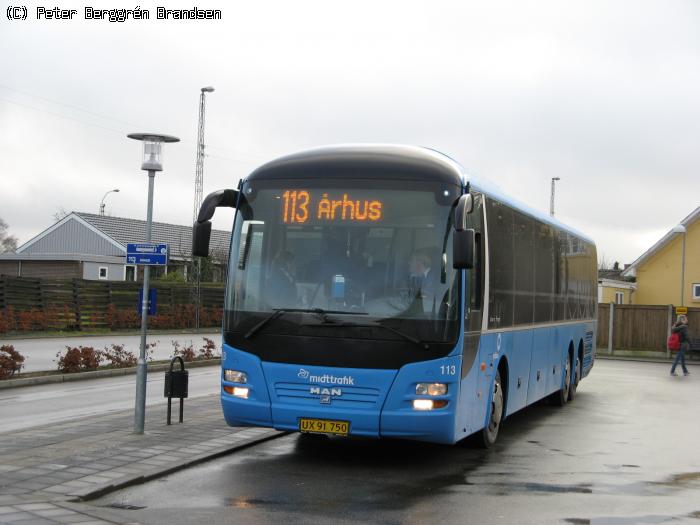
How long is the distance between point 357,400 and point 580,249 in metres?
11.2

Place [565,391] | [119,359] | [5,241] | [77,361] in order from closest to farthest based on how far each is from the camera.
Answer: [565,391]
[77,361]
[119,359]
[5,241]

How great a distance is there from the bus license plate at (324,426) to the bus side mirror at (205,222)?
2084 mm

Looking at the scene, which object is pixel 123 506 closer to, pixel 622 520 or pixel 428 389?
pixel 428 389

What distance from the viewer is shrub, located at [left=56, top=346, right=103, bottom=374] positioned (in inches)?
844

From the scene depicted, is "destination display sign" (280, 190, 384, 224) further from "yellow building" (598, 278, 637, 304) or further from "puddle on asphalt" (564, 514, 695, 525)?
"yellow building" (598, 278, 637, 304)

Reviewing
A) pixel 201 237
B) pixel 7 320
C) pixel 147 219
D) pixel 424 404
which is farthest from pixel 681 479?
pixel 7 320

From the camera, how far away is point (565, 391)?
18.3m

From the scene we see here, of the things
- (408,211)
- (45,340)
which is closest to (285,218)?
(408,211)

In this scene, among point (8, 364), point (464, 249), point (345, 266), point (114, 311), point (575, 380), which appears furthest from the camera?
point (114, 311)

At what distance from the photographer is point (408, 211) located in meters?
10.1

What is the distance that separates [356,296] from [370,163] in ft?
4.96

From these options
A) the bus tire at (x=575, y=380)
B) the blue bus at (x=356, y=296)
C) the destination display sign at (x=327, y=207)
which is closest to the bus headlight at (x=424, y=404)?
the blue bus at (x=356, y=296)

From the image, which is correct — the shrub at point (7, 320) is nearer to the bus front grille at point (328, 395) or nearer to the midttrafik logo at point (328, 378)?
the bus front grille at point (328, 395)

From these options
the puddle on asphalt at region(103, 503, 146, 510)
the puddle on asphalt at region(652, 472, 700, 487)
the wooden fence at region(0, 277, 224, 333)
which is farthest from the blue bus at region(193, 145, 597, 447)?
the wooden fence at region(0, 277, 224, 333)
